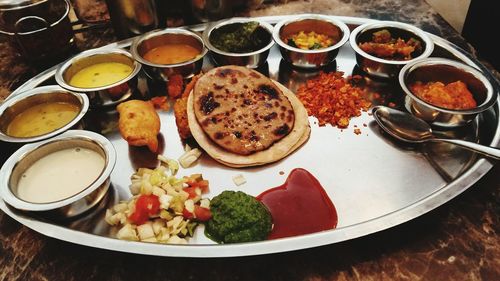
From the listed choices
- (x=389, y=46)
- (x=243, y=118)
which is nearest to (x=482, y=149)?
(x=389, y=46)

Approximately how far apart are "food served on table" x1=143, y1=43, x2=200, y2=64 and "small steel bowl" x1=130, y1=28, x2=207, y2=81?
0.03 m

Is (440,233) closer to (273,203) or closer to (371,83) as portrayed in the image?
(273,203)

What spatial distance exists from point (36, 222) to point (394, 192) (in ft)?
7.50

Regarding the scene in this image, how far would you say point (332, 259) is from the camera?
8.02ft

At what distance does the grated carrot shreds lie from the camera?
10.9 ft

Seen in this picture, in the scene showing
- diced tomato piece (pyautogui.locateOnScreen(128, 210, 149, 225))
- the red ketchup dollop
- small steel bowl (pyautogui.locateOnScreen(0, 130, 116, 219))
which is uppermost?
small steel bowl (pyautogui.locateOnScreen(0, 130, 116, 219))

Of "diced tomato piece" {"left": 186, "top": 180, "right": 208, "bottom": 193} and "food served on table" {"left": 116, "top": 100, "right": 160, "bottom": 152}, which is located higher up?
"food served on table" {"left": 116, "top": 100, "right": 160, "bottom": 152}

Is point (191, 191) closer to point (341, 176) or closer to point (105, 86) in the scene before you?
point (341, 176)

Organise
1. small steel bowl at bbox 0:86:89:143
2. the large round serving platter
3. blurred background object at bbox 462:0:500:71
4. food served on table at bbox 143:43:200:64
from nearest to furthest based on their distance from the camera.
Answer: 1. the large round serving platter
2. small steel bowl at bbox 0:86:89:143
3. food served on table at bbox 143:43:200:64
4. blurred background object at bbox 462:0:500:71

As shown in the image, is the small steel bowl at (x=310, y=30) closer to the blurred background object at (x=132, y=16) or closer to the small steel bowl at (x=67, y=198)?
the blurred background object at (x=132, y=16)

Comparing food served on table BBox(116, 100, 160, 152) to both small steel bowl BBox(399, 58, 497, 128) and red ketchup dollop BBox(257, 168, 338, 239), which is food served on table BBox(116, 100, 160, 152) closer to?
red ketchup dollop BBox(257, 168, 338, 239)

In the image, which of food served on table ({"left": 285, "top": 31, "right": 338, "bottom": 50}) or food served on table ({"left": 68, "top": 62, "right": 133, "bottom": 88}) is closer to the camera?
food served on table ({"left": 68, "top": 62, "right": 133, "bottom": 88})

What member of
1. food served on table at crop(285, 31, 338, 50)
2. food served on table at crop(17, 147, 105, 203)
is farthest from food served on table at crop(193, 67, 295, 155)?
food served on table at crop(17, 147, 105, 203)

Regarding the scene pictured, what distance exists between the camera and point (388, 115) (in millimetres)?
3221
